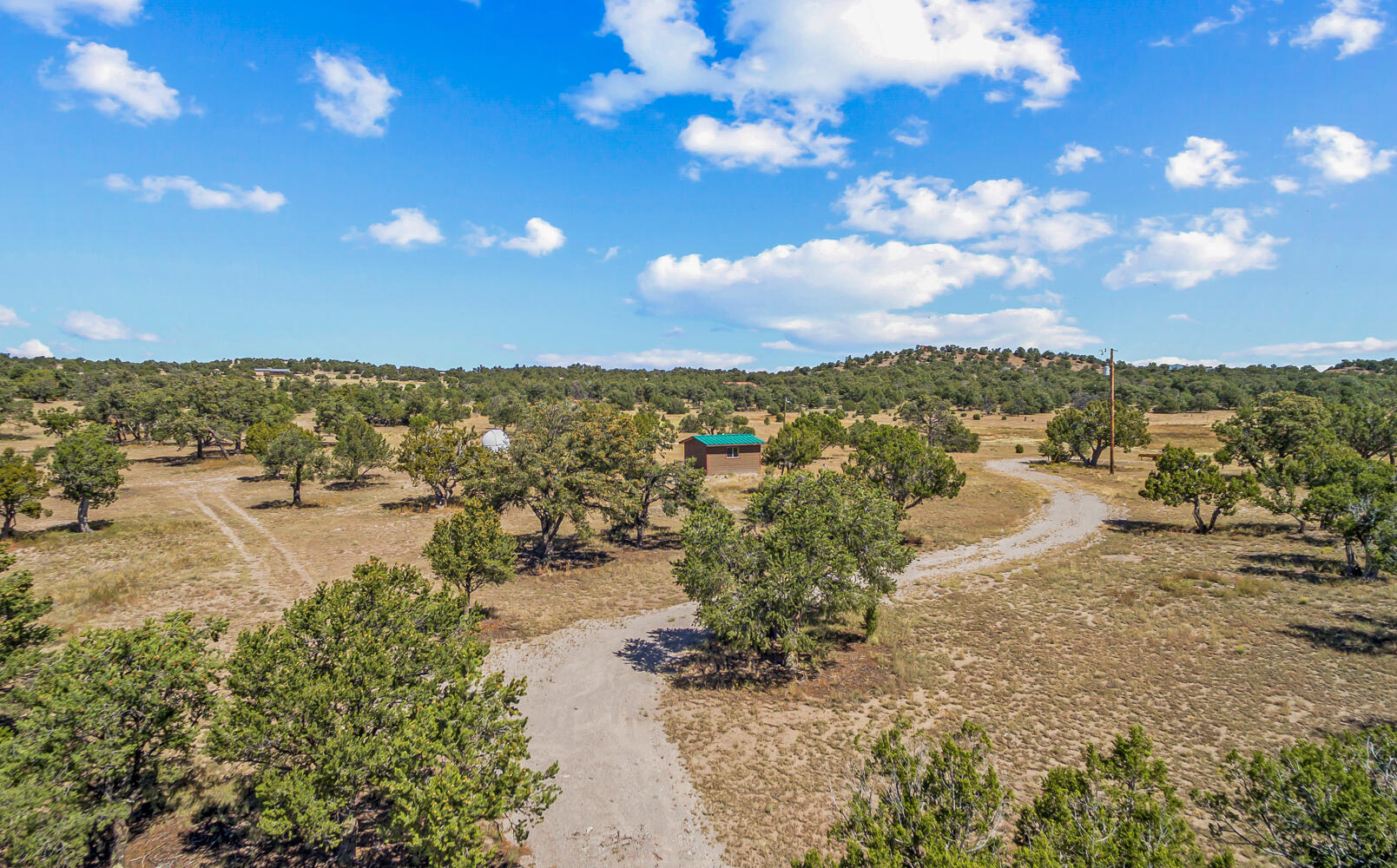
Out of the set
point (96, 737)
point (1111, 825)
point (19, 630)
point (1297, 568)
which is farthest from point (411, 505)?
point (1297, 568)

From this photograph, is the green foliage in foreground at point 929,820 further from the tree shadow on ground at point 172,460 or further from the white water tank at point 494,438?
the tree shadow on ground at point 172,460

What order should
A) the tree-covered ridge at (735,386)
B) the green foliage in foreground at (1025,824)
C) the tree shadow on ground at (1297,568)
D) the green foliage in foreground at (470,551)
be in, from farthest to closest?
the tree-covered ridge at (735,386) → the tree shadow on ground at (1297,568) → the green foliage in foreground at (470,551) → the green foliage in foreground at (1025,824)

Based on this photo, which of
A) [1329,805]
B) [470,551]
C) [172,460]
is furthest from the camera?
[172,460]

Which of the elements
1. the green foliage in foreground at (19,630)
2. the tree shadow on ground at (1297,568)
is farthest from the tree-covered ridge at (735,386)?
the tree shadow on ground at (1297,568)

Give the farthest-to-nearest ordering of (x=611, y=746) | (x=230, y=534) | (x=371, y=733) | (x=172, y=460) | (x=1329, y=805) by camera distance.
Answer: (x=172, y=460)
(x=230, y=534)
(x=611, y=746)
(x=371, y=733)
(x=1329, y=805)

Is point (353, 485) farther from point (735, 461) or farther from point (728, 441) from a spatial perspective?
point (735, 461)

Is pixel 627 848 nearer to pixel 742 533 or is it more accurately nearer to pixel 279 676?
pixel 279 676

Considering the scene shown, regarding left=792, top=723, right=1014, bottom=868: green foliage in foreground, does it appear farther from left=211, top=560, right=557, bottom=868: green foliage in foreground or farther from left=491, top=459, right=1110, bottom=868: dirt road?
left=211, top=560, right=557, bottom=868: green foliage in foreground
